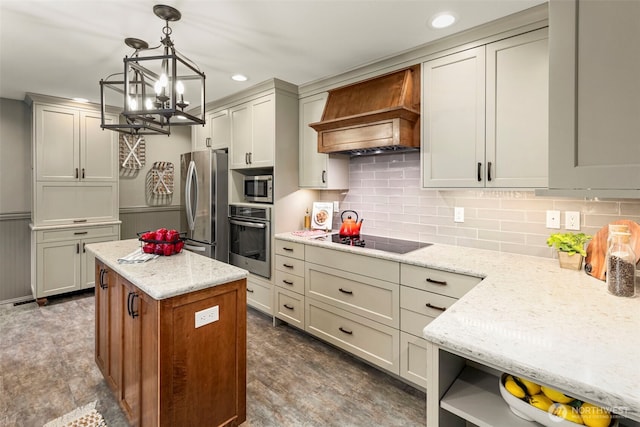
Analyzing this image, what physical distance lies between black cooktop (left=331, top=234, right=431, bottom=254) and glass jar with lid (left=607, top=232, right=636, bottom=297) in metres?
1.16

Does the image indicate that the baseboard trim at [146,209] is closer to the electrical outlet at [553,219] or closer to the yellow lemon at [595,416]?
the electrical outlet at [553,219]

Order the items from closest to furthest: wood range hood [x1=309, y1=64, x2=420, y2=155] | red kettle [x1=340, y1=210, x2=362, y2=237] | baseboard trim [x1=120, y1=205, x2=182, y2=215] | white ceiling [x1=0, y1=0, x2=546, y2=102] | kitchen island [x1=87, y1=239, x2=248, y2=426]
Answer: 1. kitchen island [x1=87, y1=239, x2=248, y2=426]
2. white ceiling [x1=0, y1=0, x2=546, y2=102]
3. wood range hood [x1=309, y1=64, x2=420, y2=155]
4. red kettle [x1=340, y1=210, x2=362, y2=237]
5. baseboard trim [x1=120, y1=205, x2=182, y2=215]

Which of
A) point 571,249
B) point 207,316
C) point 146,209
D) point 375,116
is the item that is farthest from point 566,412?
point 146,209

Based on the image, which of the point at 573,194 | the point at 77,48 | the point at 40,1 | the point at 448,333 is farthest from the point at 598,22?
the point at 77,48

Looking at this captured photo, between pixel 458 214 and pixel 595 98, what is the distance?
5.37ft

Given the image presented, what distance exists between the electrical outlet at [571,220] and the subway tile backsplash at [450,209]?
0.02m

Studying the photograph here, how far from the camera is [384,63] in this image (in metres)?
2.66

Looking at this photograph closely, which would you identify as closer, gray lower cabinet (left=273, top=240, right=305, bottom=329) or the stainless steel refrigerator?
gray lower cabinet (left=273, top=240, right=305, bottom=329)

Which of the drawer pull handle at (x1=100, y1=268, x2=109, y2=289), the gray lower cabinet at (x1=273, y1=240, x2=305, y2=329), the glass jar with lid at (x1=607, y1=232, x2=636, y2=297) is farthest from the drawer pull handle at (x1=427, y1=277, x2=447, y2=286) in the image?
the drawer pull handle at (x1=100, y1=268, x2=109, y2=289)

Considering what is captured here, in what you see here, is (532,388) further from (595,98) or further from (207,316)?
(207,316)

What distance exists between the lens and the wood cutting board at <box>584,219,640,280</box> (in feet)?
5.08

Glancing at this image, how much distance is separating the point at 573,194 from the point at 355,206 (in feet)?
7.40

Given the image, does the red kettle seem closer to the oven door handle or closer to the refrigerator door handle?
the oven door handle

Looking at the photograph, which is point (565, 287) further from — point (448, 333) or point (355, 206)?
point (355, 206)
